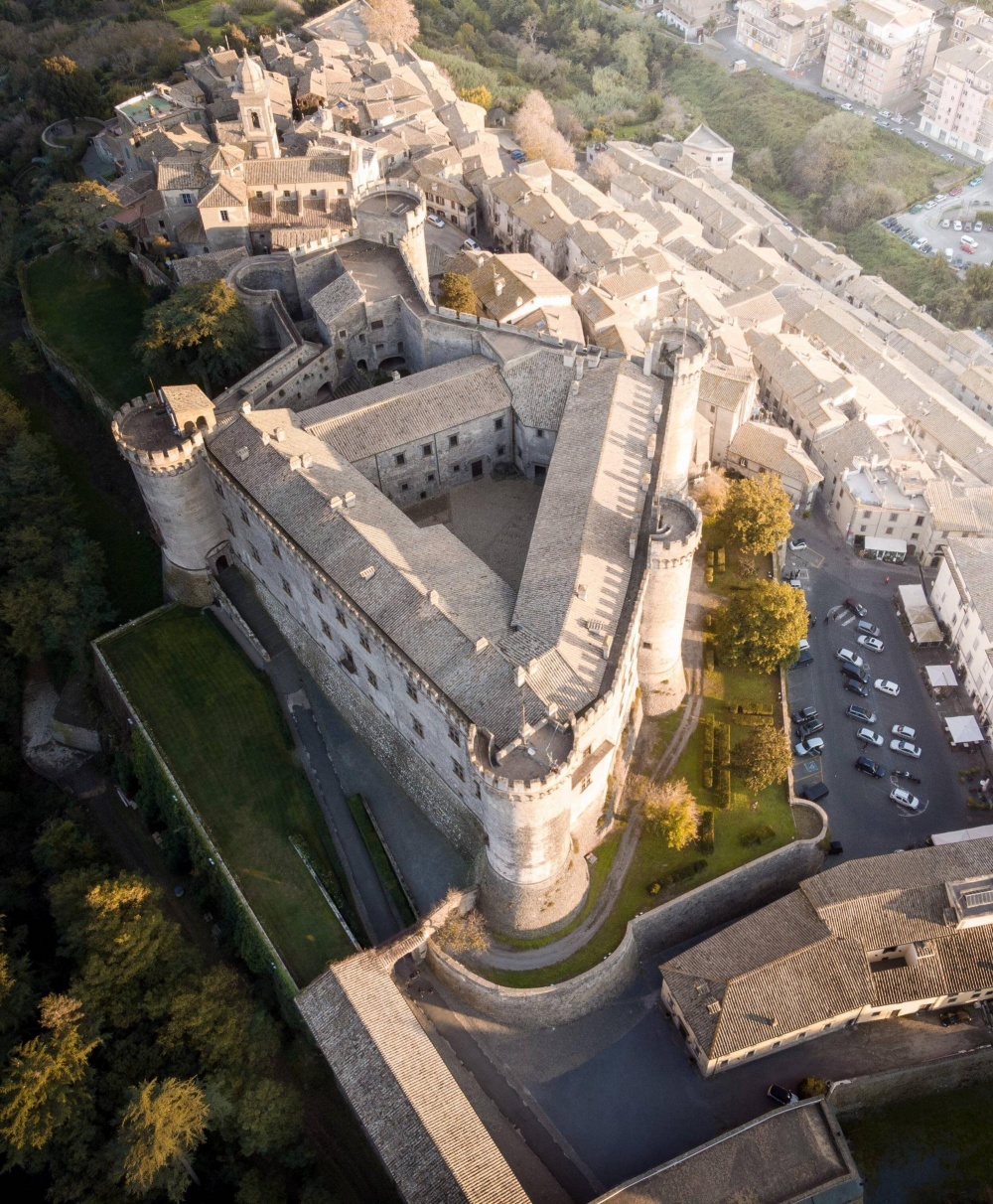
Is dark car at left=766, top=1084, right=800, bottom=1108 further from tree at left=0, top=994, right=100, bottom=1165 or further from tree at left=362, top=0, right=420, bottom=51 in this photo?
tree at left=362, top=0, right=420, bottom=51

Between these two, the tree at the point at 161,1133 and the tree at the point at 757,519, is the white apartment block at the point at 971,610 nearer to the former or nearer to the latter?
the tree at the point at 757,519

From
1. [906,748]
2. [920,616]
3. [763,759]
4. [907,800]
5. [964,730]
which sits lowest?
[907,800]

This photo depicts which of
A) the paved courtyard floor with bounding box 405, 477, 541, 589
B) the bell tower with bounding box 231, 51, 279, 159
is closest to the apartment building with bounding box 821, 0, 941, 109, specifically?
the bell tower with bounding box 231, 51, 279, 159

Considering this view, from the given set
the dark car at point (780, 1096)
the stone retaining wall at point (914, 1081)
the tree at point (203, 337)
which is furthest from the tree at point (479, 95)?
the stone retaining wall at point (914, 1081)

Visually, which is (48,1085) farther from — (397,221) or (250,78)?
(250,78)

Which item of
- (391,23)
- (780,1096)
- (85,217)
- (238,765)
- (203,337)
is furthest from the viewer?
(391,23)

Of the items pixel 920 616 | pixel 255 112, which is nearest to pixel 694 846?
pixel 920 616
